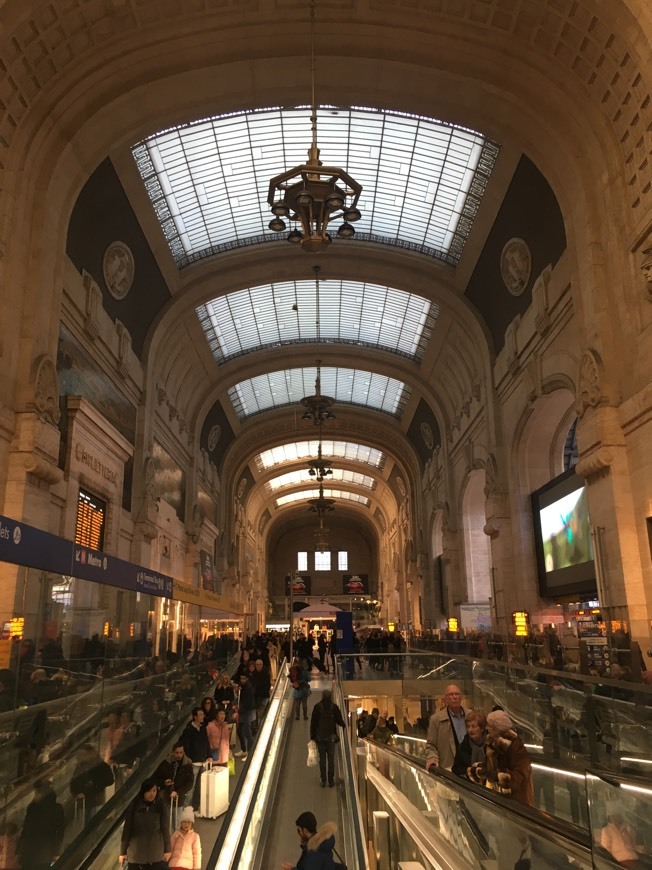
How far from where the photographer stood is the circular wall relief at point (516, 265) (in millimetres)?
16281

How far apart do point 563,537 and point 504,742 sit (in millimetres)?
11639

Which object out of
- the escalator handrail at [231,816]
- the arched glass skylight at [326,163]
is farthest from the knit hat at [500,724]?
the arched glass skylight at [326,163]

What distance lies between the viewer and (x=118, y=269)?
54.2 feet

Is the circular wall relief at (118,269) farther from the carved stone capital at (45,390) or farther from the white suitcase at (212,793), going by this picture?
the white suitcase at (212,793)

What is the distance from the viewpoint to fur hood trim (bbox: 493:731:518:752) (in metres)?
4.21

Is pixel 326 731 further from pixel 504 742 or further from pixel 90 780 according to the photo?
pixel 504 742

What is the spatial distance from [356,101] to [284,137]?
3.30 metres

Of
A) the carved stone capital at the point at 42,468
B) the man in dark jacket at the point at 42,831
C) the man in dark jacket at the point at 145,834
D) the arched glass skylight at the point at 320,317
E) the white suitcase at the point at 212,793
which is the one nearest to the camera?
the man in dark jacket at the point at 42,831

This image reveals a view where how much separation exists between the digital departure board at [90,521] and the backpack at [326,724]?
656 cm

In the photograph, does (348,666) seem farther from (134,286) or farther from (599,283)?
(134,286)

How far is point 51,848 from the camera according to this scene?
4.45 meters

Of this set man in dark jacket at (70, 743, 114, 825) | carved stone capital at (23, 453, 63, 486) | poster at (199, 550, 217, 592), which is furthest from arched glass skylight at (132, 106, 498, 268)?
man in dark jacket at (70, 743, 114, 825)

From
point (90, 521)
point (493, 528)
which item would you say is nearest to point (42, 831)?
point (90, 521)

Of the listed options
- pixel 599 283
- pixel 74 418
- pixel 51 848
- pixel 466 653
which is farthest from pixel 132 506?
pixel 51 848
